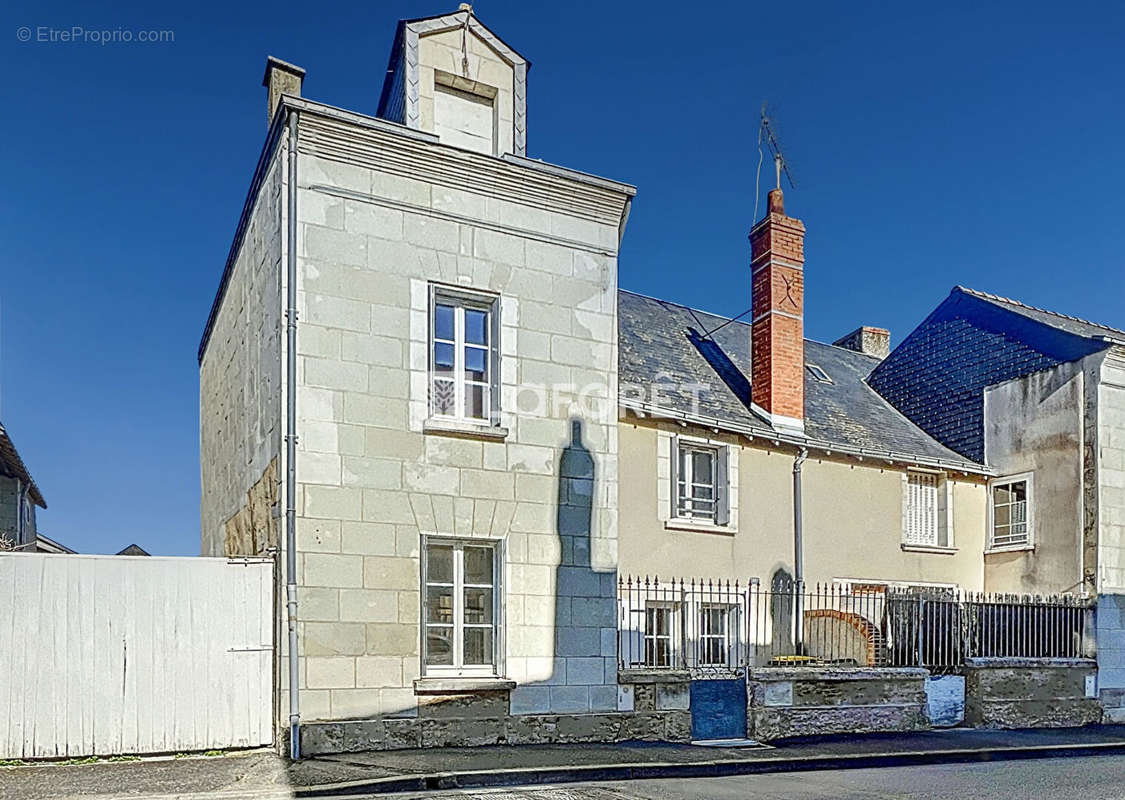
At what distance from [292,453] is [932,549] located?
11.2 metres

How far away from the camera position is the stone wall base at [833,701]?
12.1 metres

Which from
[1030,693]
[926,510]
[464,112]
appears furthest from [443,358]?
[926,510]

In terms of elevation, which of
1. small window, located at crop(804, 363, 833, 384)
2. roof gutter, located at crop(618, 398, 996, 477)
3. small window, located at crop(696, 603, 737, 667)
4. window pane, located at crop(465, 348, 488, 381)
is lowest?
small window, located at crop(696, 603, 737, 667)

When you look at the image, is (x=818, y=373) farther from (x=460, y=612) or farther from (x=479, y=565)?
(x=460, y=612)

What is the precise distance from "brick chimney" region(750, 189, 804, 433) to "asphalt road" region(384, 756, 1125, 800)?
6341 mm

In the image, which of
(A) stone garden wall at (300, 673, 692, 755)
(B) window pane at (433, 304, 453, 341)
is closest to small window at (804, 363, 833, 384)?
(A) stone garden wall at (300, 673, 692, 755)

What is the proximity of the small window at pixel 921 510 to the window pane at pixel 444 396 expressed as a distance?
890cm

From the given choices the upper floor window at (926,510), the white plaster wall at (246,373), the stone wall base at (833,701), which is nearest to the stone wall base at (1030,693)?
the stone wall base at (833,701)

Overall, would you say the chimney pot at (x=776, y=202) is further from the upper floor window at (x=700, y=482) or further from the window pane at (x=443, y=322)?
the window pane at (x=443, y=322)

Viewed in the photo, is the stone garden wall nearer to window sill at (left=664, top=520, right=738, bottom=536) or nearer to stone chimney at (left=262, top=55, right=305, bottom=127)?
window sill at (left=664, top=520, right=738, bottom=536)

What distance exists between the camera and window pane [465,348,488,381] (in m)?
11.2

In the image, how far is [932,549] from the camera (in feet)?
54.6

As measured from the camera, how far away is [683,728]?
11.6 m

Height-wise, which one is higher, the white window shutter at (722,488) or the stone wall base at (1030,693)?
the white window shutter at (722,488)
